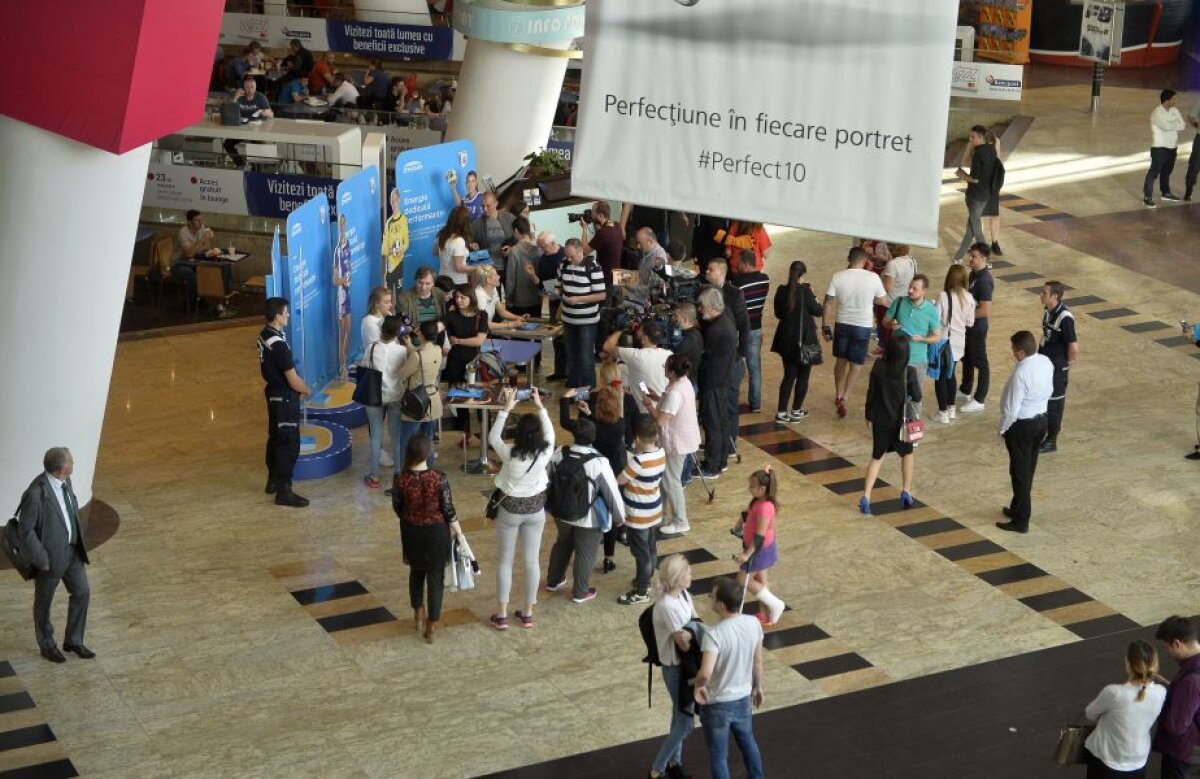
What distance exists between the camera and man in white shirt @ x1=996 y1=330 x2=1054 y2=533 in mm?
11617

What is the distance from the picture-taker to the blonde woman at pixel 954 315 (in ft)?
45.1

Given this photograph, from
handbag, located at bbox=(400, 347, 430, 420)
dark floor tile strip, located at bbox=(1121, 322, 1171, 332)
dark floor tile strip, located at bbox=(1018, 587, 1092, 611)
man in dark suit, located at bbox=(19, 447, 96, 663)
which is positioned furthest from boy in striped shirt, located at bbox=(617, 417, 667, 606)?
dark floor tile strip, located at bbox=(1121, 322, 1171, 332)

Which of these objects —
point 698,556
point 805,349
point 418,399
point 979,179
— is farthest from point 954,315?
point 979,179

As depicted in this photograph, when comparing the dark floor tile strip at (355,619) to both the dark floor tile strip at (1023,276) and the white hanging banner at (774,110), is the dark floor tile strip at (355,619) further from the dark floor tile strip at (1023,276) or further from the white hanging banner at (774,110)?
the dark floor tile strip at (1023,276)

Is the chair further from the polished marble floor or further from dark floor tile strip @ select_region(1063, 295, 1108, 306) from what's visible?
dark floor tile strip @ select_region(1063, 295, 1108, 306)

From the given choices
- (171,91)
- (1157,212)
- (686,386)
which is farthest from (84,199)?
(1157,212)

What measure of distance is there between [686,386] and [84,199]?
12.8 ft

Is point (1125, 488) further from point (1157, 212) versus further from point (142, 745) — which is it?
point (1157, 212)

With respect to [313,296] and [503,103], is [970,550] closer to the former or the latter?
[313,296]

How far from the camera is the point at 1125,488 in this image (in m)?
12.7

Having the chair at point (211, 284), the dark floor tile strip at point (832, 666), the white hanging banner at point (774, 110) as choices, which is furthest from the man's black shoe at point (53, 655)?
the chair at point (211, 284)

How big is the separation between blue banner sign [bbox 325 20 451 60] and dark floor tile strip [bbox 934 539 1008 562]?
55.5 ft

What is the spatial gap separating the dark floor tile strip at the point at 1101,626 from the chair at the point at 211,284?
9.76m

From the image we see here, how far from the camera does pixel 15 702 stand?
9.58 m
